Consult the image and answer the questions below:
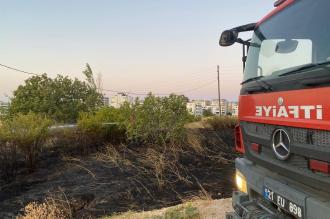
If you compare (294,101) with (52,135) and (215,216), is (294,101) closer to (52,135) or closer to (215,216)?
(215,216)

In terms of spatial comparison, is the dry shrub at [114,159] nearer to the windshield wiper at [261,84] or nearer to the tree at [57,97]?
the windshield wiper at [261,84]

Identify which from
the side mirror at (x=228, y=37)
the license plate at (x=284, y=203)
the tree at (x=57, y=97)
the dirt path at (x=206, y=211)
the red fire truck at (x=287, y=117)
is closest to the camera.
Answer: the red fire truck at (x=287, y=117)

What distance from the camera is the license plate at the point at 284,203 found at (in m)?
2.76

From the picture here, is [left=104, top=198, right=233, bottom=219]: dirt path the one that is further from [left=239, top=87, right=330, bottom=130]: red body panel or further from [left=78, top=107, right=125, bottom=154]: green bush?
[left=78, top=107, right=125, bottom=154]: green bush

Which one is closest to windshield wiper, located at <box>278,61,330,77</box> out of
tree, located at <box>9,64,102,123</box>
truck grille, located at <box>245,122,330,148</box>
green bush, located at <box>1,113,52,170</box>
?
truck grille, located at <box>245,122,330,148</box>

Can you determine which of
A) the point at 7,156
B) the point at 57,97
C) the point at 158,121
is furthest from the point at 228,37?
the point at 57,97

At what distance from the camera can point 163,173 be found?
10930 millimetres

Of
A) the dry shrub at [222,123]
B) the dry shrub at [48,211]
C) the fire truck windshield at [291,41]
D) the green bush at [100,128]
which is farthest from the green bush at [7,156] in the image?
the dry shrub at [222,123]

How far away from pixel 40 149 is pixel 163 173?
18.3 feet

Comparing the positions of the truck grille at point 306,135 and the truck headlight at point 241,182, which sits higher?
the truck grille at point 306,135

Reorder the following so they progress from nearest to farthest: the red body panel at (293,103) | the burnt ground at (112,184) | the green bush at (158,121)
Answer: the red body panel at (293,103), the burnt ground at (112,184), the green bush at (158,121)

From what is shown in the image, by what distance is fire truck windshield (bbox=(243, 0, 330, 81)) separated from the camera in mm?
2812

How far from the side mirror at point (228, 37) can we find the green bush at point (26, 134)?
33.8 ft

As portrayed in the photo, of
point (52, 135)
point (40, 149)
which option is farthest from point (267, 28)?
point (52, 135)
